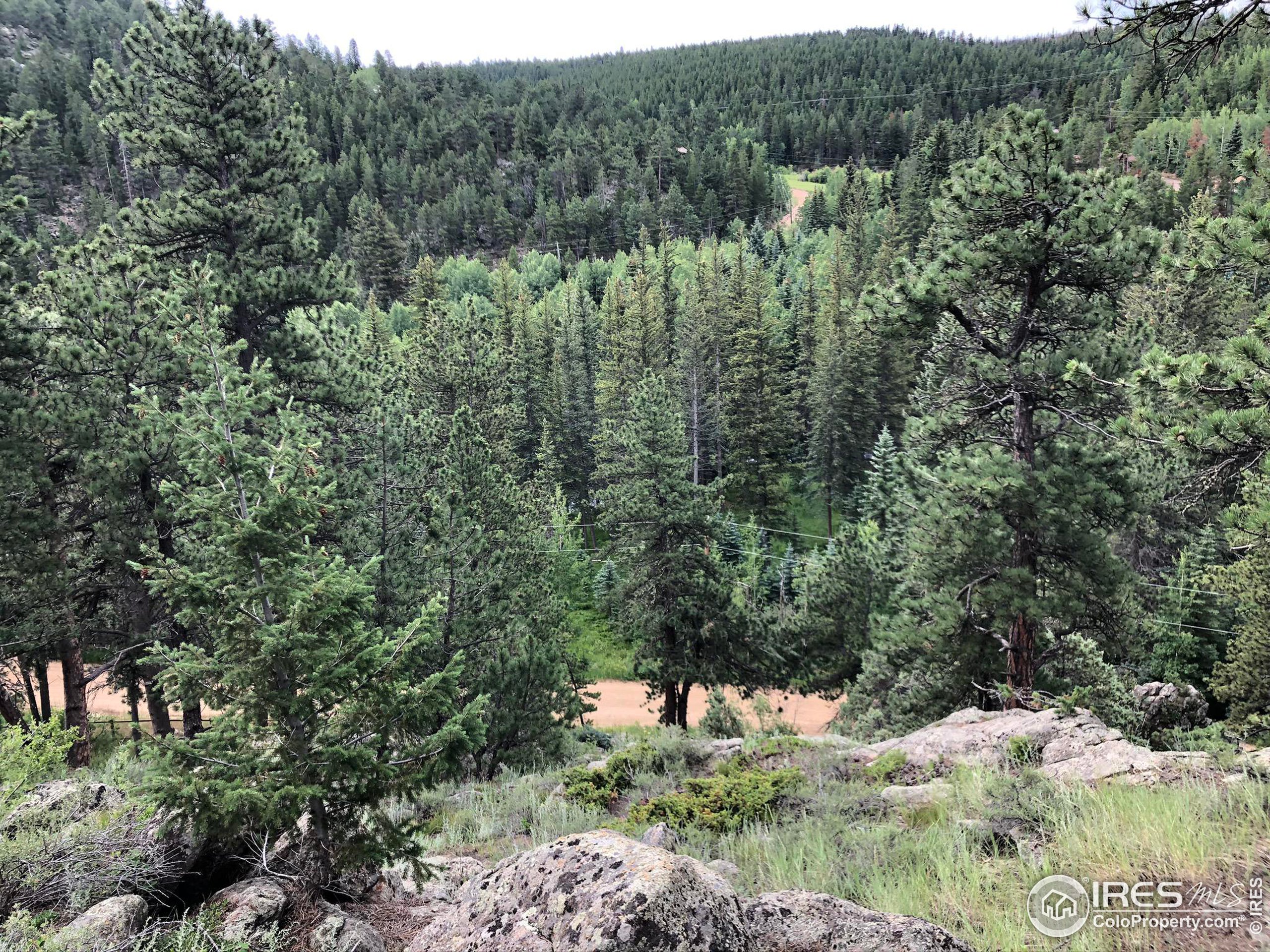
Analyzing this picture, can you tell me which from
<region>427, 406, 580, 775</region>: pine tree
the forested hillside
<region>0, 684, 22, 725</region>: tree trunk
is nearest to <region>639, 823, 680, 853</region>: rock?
<region>427, 406, 580, 775</region>: pine tree

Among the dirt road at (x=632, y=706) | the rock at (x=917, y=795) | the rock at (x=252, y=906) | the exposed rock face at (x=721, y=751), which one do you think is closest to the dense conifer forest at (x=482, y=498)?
the rock at (x=252, y=906)

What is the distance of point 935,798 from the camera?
244 inches

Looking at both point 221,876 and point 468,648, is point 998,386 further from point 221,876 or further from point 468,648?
point 221,876

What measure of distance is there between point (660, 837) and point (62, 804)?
475 centimetres

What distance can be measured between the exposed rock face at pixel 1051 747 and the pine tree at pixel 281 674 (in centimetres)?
557

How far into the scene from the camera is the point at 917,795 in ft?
22.0

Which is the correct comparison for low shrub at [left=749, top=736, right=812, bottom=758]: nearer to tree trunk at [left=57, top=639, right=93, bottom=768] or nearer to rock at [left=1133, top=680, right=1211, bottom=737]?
rock at [left=1133, top=680, right=1211, bottom=737]

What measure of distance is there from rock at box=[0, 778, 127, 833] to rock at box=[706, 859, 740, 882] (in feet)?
15.8

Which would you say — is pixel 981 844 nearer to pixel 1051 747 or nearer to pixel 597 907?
pixel 1051 747

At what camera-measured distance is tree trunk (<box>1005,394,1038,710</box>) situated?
1128 centimetres

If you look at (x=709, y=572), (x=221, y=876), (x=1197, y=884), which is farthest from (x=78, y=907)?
A: (x=709, y=572)

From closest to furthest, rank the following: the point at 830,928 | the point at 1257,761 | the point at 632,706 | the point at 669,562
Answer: the point at 830,928 < the point at 1257,761 < the point at 669,562 < the point at 632,706

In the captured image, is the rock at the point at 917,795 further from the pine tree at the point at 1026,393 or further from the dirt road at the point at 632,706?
the dirt road at the point at 632,706

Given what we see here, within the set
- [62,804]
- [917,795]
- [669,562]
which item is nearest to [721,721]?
[669,562]
